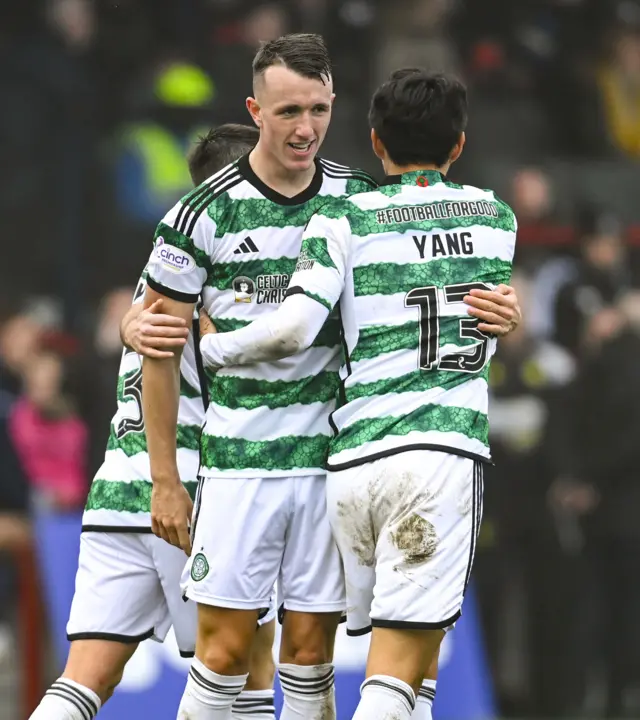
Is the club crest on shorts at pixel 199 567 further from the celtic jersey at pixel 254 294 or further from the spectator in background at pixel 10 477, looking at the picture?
the spectator in background at pixel 10 477

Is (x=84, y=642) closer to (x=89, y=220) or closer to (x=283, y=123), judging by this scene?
(x=283, y=123)

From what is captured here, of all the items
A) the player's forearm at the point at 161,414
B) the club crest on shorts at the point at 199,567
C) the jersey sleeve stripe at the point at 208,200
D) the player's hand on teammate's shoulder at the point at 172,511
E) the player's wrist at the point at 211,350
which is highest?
the jersey sleeve stripe at the point at 208,200

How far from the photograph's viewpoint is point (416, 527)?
470cm

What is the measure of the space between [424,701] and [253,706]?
62 cm

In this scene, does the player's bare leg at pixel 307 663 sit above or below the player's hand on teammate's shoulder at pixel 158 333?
below

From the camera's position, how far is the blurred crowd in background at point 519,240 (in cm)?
975

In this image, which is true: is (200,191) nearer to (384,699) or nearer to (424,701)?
(384,699)

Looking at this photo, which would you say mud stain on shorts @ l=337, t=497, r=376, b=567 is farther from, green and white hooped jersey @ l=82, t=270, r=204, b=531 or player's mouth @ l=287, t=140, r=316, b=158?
player's mouth @ l=287, t=140, r=316, b=158

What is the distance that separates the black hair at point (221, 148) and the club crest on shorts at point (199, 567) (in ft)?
4.51

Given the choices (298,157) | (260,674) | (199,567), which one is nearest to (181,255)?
(298,157)

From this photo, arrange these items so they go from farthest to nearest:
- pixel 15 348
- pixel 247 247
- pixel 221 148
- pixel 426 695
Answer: pixel 15 348, pixel 221 148, pixel 426 695, pixel 247 247

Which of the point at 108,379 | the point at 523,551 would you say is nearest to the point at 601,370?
the point at 523,551

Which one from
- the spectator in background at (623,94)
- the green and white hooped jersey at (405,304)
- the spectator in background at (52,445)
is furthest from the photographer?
the spectator in background at (623,94)

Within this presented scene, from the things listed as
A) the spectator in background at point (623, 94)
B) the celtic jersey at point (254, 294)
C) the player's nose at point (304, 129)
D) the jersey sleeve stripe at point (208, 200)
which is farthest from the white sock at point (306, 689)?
the spectator in background at point (623, 94)
